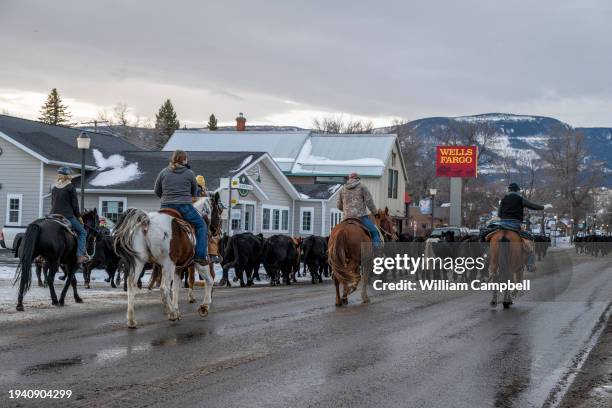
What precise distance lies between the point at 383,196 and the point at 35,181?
26975 mm

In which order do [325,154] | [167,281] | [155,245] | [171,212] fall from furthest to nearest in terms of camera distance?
[325,154] < [171,212] < [167,281] < [155,245]

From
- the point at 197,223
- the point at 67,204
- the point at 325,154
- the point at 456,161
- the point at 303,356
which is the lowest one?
the point at 303,356

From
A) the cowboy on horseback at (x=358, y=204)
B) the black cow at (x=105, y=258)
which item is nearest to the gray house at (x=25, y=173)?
the black cow at (x=105, y=258)

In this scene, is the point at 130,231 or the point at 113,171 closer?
the point at 130,231

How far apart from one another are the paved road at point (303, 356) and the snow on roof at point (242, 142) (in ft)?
152

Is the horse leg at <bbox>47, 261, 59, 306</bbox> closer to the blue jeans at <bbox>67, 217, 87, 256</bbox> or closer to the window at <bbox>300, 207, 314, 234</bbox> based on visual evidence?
the blue jeans at <bbox>67, 217, 87, 256</bbox>

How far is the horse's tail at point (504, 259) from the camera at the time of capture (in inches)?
625

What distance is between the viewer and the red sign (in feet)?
240

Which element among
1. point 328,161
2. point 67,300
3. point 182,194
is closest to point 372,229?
point 182,194

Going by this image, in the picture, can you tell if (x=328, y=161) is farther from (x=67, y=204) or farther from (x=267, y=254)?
(x=67, y=204)

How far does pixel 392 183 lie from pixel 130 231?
52170 millimetres

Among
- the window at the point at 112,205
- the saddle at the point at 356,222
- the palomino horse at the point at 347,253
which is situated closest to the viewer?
the palomino horse at the point at 347,253

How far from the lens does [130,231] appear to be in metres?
11.6

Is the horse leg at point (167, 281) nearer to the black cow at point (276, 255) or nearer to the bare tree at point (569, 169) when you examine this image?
the black cow at point (276, 255)
